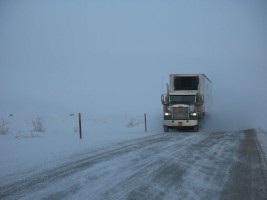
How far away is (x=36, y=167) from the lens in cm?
1092

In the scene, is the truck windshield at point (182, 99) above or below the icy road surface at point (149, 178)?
above

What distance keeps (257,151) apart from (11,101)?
306 feet

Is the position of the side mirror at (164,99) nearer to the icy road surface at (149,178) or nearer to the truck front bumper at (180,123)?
the truck front bumper at (180,123)

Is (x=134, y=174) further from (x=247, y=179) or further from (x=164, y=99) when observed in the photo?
(x=164, y=99)

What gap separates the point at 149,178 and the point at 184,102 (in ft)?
68.4

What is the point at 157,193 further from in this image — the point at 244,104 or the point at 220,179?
the point at 244,104

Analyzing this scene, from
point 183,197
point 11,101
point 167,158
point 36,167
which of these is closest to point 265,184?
point 183,197

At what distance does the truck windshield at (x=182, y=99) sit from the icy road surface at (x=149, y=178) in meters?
16.2

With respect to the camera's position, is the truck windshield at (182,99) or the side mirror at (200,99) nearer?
the truck windshield at (182,99)

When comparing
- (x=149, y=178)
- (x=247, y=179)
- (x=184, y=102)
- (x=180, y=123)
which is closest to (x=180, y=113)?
(x=180, y=123)

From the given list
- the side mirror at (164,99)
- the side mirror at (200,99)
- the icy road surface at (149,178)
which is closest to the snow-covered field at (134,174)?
the icy road surface at (149,178)

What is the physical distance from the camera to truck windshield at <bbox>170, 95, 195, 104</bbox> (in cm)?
2962

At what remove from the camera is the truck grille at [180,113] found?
29.1m

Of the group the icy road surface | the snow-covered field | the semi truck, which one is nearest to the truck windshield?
the semi truck
